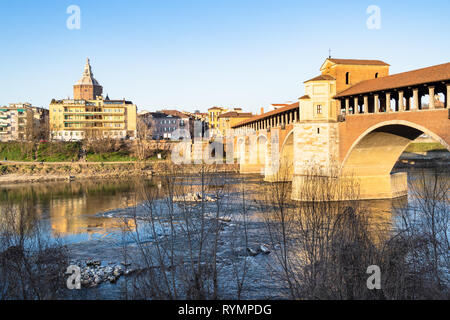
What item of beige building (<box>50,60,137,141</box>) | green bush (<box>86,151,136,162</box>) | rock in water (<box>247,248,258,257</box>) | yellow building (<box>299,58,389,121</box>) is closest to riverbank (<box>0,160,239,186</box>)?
green bush (<box>86,151,136,162</box>)

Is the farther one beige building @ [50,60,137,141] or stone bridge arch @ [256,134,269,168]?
beige building @ [50,60,137,141]

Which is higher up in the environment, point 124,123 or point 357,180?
point 124,123

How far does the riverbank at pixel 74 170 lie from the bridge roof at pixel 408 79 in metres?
24.5

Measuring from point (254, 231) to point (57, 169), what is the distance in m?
42.3

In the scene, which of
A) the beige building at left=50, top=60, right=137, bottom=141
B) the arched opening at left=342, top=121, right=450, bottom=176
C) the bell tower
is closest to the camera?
the arched opening at left=342, top=121, right=450, bottom=176

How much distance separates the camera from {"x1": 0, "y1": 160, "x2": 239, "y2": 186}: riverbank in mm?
50134

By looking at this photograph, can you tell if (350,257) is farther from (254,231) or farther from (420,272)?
(254,231)

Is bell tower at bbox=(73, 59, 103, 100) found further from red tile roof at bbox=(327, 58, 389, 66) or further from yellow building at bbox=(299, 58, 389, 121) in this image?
red tile roof at bbox=(327, 58, 389, 66)

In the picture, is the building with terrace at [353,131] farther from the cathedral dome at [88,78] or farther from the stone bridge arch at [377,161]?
the cathedral dome at [88,78]

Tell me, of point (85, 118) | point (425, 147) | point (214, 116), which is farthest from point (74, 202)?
point (214, 116)

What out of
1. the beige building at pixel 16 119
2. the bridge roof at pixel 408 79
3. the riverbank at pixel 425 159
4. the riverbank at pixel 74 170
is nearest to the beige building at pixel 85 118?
the beige building at pixel 16 119

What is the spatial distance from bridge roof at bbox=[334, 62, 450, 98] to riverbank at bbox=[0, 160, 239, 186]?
80.3 feet
